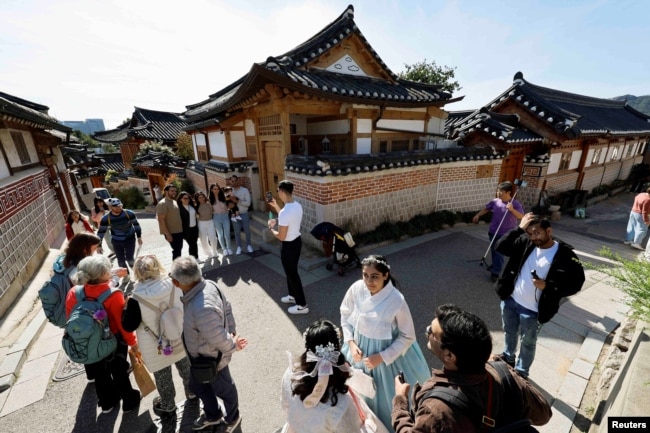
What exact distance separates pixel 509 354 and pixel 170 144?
25.4 m

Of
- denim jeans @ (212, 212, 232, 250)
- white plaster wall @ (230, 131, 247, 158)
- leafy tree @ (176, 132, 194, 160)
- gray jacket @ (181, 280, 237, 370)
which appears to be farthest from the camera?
leafy tree @ (176, 132, 194, 160)

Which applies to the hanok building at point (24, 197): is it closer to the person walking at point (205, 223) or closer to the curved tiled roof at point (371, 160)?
the person walking at point (205, 223)

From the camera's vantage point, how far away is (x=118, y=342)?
2.68 meters

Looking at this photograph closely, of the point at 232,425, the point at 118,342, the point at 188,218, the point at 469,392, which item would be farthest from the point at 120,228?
the point at 469,392

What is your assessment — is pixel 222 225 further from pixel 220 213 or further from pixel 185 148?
pixel 185 148

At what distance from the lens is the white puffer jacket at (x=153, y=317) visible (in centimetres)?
227

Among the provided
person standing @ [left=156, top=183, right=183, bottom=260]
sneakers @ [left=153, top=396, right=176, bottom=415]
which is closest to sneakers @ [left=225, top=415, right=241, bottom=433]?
sneakers @ [left=153, top=396, right=176, bottom=415]

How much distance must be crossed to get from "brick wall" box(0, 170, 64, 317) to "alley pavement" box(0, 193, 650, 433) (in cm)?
30

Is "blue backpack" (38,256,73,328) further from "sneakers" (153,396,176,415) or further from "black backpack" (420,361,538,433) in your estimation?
"black backpack" (420,361,538,433)

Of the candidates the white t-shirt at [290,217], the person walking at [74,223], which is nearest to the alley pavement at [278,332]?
the person walking at [74,223]

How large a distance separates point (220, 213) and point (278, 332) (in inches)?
144

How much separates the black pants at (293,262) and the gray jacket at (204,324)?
1878mm

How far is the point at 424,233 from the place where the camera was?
801 centimetres

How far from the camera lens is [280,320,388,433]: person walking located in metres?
1.61
